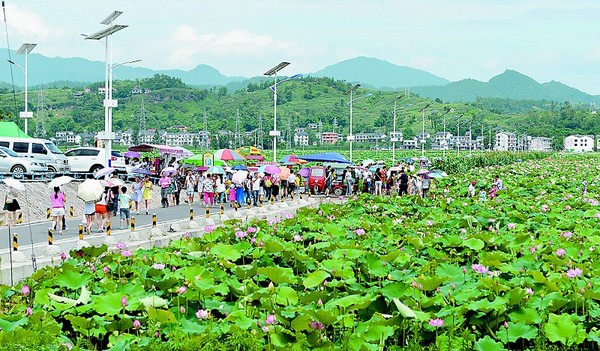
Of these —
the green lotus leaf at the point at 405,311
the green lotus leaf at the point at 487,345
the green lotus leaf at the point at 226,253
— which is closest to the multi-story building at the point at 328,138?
the green lotus leaf at the point at 226,253

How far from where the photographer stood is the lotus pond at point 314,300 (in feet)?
22.3

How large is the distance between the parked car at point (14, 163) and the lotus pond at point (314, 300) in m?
21.5

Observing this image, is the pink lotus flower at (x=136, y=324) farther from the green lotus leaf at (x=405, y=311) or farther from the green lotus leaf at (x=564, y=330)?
the green lotus leaf at (x=564, y=330)

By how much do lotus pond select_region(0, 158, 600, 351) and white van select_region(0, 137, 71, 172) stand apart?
23089 millimetres

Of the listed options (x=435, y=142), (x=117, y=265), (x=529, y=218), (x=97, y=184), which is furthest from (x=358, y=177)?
(x=435, y=142)

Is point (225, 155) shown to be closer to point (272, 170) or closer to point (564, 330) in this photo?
point (272, 170)

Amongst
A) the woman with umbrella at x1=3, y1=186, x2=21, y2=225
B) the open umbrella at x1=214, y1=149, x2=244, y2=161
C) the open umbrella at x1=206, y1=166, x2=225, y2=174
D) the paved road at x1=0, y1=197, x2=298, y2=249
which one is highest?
the open umbrella at x1=214, y1=149, x2=244, y2=161

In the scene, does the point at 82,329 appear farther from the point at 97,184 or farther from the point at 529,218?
the point at 97,184

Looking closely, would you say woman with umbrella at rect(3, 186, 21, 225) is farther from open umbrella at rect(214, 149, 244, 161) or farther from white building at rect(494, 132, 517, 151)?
white building at rect(494, 132, 517, 151)

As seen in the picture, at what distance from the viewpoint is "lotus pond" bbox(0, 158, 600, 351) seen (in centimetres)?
679

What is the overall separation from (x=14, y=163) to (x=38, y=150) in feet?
7.19

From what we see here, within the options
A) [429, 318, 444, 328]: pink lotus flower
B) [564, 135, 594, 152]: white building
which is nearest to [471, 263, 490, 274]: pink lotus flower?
[429, 318, 444, 328]: pink lotus flower

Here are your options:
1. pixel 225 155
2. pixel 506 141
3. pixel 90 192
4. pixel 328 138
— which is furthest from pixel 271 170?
pixel 506 141

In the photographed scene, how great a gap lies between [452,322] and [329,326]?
1.05 m
